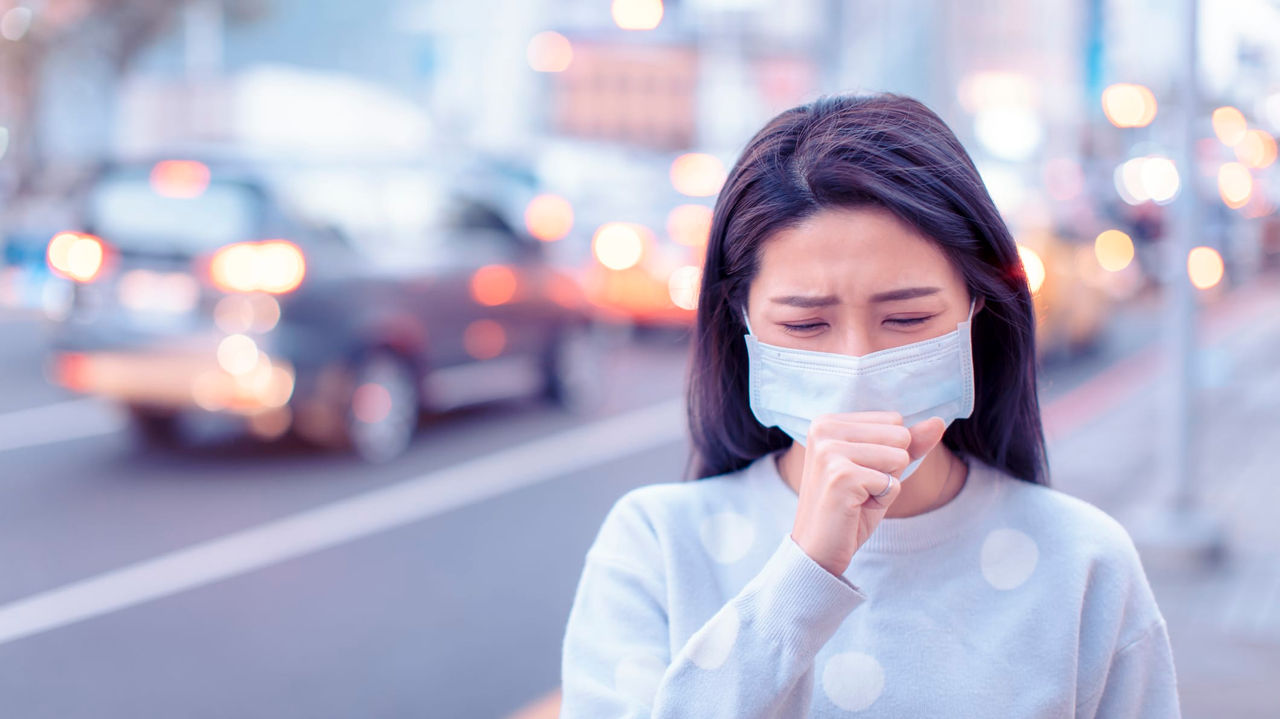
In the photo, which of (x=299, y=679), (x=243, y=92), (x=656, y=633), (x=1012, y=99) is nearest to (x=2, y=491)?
(x=299, y=679)

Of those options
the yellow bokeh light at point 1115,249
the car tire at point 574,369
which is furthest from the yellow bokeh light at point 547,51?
the car tire at point 574,369

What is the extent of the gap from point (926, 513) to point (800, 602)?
1.16ft

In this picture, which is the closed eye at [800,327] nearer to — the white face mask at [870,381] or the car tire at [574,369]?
the white face mask at [870,381]

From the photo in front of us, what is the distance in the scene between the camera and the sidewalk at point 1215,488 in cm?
447

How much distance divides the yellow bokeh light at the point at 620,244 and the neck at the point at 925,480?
12.3 meters

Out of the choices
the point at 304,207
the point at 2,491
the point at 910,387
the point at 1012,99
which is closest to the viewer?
the point at 910,387

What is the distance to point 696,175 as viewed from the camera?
19.5 meters

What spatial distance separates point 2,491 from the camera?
750 centimetres

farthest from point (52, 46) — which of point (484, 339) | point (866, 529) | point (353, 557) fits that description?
point (866, 529)

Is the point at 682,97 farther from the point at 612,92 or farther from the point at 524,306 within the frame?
the point at 524,306

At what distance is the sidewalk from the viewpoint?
4469 millimetres

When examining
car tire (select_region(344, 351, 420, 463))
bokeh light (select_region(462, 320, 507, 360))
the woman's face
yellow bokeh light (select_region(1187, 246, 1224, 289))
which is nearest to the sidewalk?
the woman's face

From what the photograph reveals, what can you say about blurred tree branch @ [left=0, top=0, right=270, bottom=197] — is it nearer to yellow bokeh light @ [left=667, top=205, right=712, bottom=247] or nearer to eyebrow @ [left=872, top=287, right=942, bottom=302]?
yellow bokeh light @ [left=667, top=205, right=712, bottom=247]

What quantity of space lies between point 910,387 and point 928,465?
0.43 ft
